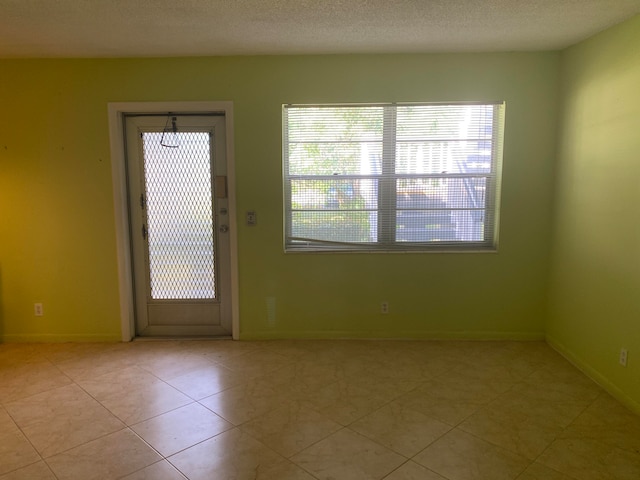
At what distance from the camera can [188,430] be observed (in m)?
2.47

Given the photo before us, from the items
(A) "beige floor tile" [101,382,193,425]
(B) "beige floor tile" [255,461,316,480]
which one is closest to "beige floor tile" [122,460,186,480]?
(B) "beige floor tile" [255,461,316,480]

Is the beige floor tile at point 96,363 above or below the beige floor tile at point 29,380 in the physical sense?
above

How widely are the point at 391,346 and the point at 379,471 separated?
1662mm

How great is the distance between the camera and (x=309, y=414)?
103 inches

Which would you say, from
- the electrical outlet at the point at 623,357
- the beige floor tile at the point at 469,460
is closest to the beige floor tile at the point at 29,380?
the beige floor tile at the point at 469,460

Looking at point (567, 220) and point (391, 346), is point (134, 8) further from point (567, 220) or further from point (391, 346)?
point (567, 220)

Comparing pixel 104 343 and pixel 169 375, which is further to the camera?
pixel 104 343

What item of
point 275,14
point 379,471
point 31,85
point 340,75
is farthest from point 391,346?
point 31,85

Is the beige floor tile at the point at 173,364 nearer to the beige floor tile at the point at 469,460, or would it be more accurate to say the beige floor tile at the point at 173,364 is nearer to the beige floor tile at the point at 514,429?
the beige floor tile at the point at 469,460

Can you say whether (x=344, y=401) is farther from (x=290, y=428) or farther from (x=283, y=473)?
(x=283, y=473)

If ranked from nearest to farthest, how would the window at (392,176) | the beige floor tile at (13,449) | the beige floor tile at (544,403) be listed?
the beige floor tile at (13,449) < the beige floor tile at (544,403) < the window at (392,176)

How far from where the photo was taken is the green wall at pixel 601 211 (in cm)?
269

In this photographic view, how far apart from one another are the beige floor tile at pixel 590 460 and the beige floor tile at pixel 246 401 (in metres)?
1.51

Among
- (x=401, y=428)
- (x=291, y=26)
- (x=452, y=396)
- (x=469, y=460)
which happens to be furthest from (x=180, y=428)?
(x=291, y=26)
